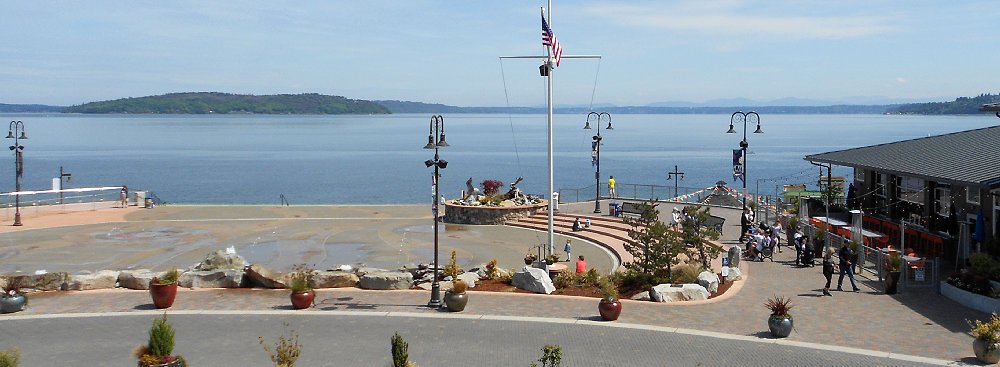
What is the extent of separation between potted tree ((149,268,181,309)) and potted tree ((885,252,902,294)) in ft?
58.5

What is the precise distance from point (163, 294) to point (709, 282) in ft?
44.0

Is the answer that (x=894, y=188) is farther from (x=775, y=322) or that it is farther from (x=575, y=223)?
(x=775, y=322)

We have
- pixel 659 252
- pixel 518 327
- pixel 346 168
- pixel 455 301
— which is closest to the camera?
pixel 518 327

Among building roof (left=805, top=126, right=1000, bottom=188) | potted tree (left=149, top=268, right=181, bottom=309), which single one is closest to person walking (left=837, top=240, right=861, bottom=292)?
building roof (left=805, top=126, right=1000, bottom=188)

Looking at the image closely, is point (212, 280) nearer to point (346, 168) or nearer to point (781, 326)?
point (781, 326)

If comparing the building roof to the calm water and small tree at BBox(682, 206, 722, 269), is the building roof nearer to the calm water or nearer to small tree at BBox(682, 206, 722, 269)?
small tree at BBox(682, 206, 722, 269)

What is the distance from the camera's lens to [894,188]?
3203 cm

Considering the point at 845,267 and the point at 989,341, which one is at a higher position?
the point at 845,267

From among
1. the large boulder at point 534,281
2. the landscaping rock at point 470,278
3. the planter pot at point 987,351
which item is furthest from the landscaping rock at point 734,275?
the planter pot at point 987,351

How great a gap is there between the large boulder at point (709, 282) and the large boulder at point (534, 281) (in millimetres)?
3779

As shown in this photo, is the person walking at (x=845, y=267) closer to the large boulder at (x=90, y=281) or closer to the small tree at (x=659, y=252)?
the small tree at (x=659, y=252)

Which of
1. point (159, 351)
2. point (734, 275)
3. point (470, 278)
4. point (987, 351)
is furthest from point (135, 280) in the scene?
point (987, 351)

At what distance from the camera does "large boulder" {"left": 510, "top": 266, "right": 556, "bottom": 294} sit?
73.7ft

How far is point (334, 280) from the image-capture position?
23.3 m
